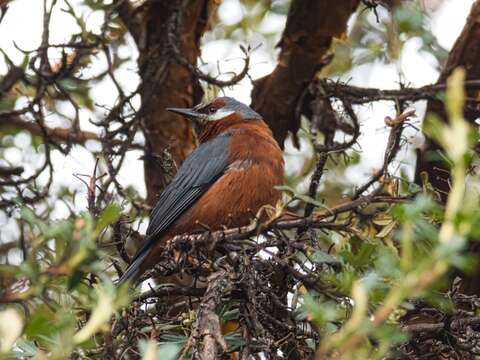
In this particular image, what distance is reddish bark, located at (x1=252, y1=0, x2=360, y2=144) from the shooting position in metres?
6.20

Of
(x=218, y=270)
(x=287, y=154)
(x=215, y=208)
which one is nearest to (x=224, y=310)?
(x=218, y=270)

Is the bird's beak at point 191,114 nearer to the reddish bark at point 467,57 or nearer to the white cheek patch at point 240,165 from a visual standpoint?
the white cheek patch at point 240,165

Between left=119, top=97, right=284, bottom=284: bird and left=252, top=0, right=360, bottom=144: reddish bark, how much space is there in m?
0.44

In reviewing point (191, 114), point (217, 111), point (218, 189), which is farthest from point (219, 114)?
point (218, 189)

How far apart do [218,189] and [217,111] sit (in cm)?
113

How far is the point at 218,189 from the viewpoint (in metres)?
5.84

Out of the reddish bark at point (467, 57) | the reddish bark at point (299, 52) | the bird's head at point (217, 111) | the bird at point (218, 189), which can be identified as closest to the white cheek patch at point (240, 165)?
the bird at point (218, 189)

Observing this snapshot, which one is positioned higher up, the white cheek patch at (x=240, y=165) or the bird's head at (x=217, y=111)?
the bird's head at (x=217, y=111)

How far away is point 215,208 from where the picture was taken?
579 cm

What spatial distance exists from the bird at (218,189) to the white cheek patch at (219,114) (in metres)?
0.54

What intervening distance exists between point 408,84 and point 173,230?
6.69 ft

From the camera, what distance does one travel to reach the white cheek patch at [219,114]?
673cm

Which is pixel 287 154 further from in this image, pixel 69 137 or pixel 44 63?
pixel 44 63

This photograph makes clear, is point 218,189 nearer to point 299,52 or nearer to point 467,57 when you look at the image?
point 299,52
